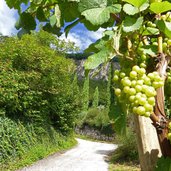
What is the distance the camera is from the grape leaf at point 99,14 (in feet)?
2.15

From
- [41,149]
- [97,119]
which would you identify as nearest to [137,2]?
[41,149]

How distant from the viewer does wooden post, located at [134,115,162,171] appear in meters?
0.82

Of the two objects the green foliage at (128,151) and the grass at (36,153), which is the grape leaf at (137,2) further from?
the green foliage at (128,151)

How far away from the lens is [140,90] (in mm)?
621

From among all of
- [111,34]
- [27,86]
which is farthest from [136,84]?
[27,86]

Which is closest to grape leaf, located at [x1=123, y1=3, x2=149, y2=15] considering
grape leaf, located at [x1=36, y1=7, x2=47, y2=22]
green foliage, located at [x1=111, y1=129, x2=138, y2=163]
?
grape leaf, located at [x1=36, y1=7, x2=47, y2=22]

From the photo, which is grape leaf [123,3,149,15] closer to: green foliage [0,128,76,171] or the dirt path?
green foliage [0,128,76,171]

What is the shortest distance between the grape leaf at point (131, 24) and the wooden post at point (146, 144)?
309mm

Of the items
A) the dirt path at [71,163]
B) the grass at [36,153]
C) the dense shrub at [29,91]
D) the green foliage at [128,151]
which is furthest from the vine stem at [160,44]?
the green foliage at [128,151]

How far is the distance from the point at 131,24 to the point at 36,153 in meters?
10.0

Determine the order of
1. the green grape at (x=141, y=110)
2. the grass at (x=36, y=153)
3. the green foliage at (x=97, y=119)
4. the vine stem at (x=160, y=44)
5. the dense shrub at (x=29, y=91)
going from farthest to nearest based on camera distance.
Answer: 1. the green foliage at (x=97, y=119)
2. the dense shrub at (x=29, y=91)
3. the grass at (x=36, y=153)
4. the vine stem at (x=160, y=44)
5. the green grape at (x=141, y=110)

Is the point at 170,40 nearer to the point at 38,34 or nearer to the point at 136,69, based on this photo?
the point at 136,69

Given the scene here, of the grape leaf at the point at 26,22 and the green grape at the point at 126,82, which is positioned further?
the grape leaf at the point at 26,22

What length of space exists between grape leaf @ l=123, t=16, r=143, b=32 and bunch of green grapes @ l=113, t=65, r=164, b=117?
9 cm
